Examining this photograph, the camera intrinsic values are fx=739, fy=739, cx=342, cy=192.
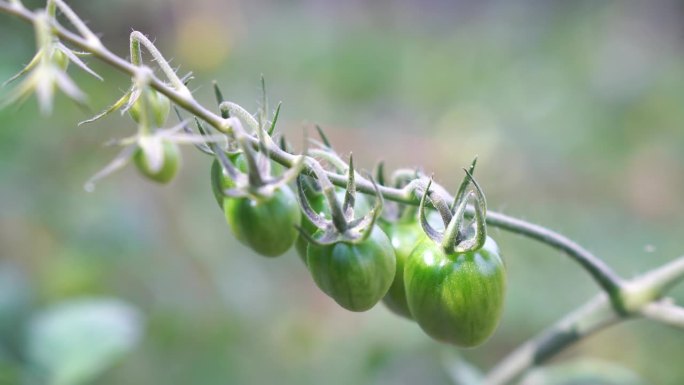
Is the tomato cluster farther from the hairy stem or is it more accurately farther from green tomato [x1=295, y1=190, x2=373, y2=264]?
the hairy stem

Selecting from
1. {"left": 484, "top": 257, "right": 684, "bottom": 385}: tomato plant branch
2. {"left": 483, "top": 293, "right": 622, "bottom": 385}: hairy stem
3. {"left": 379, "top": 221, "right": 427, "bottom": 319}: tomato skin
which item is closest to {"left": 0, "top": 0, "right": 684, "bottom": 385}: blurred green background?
{"left": 483, "top": 293, "right": 622, "bottom": 385}: hairy stem

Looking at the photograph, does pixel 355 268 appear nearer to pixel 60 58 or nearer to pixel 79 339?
pixel 60 58

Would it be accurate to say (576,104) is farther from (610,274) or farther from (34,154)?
(610,274)

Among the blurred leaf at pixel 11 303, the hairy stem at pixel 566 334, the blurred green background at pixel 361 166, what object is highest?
the blurred green background at pixel 361 166

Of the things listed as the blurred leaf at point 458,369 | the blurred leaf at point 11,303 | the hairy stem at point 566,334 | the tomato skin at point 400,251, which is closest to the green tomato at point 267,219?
the tomato skin at point 400,251

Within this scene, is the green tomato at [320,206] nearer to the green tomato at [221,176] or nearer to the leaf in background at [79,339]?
the green tomato at [221,176]

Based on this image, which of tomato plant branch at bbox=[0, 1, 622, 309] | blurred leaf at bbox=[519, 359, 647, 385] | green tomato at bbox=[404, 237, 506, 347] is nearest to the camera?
tomato plant branch at bbox=[0, 1, 622, 309]
